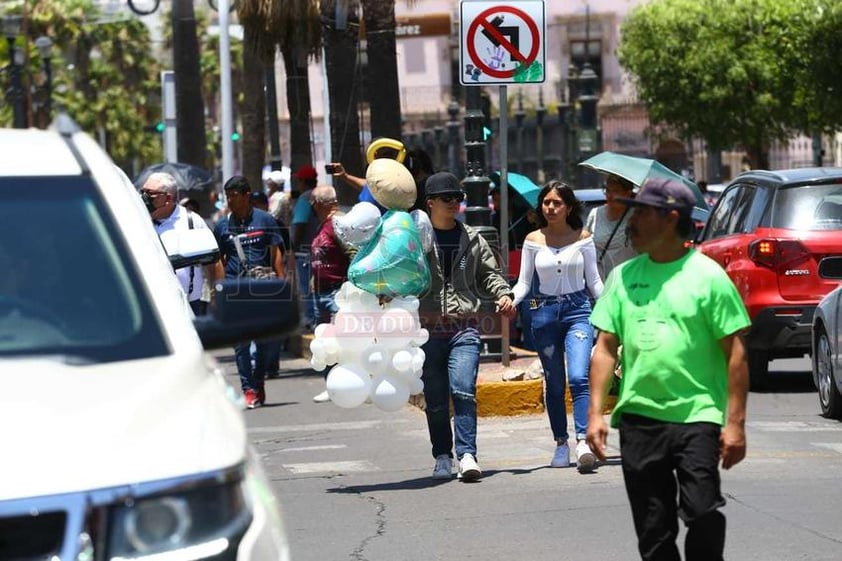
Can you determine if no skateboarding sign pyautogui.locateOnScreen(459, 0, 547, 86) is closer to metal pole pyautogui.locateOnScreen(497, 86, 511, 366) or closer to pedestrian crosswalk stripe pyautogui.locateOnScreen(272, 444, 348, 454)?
metal pole pyautogui.locateOnScreen(497, 86, 511, 366)

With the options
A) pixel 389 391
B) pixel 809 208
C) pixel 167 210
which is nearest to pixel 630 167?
pixel 389 391

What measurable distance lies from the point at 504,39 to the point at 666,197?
26.2 ft

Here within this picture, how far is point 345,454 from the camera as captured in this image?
39.3ft

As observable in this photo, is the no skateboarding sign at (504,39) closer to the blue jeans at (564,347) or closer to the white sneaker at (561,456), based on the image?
the blue jeans at (564,347)

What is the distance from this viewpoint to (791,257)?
47.9 feet

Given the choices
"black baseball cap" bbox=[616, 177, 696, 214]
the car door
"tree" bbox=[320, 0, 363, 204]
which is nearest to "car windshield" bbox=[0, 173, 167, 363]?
"black baseball cap" bbox=[616, 177, 696, 214]

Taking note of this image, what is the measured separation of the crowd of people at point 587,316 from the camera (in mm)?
6121

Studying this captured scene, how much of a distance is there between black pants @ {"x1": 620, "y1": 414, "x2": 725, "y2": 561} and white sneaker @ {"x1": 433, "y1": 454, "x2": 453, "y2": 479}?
14.5ft

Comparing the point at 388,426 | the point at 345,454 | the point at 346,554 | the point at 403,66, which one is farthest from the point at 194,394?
the point at 403,66

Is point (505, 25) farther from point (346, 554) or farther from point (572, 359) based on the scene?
point (346, 554)

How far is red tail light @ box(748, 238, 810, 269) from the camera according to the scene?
14586 millimetres

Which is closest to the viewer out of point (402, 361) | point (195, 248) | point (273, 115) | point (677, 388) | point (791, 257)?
point (677, 388)

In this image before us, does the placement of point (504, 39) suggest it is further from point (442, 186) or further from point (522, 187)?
point (522, 187)

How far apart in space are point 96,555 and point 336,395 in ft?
21.7
